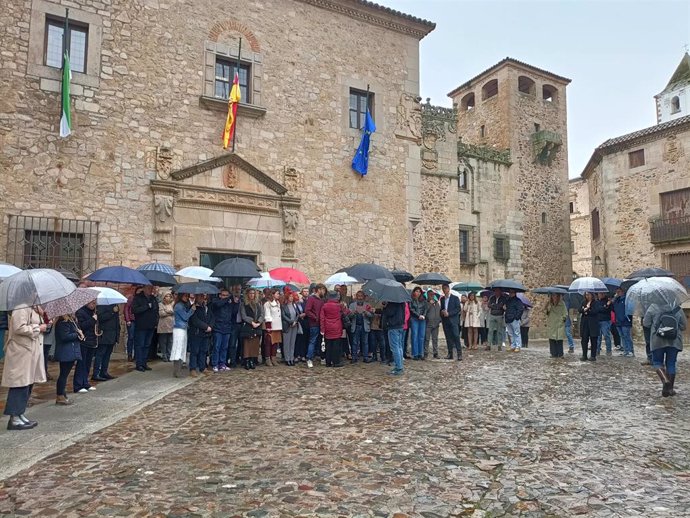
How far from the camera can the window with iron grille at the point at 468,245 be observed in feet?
82.1

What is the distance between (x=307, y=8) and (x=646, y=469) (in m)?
15.0

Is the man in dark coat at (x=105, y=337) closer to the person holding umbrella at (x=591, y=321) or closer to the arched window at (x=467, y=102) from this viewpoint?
the person holding umbrella at (x=591, y=321)

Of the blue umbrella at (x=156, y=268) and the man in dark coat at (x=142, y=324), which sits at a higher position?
the blue umbrella at (x=156, y=268)

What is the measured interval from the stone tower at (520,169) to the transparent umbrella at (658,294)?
17.4 meters

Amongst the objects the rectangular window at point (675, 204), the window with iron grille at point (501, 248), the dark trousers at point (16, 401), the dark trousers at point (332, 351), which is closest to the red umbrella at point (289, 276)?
the dark trousers at point (332, 351)

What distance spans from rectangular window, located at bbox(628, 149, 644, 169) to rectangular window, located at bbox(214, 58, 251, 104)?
2146 cm

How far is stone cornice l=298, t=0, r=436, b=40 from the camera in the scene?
1591 centimetres

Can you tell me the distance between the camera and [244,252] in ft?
47.0

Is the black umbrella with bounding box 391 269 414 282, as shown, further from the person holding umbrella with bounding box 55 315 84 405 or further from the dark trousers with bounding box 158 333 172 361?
the person holding umbrella with bounding box 55 315 84 405

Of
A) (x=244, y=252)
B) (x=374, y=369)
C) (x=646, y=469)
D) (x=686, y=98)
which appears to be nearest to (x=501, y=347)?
(x=374, y=369)

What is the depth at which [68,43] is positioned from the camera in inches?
487

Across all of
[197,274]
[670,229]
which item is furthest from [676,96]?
[197,274]

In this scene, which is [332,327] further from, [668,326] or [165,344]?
[668,326]

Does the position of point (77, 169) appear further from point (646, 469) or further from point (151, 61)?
point (646, 469)
